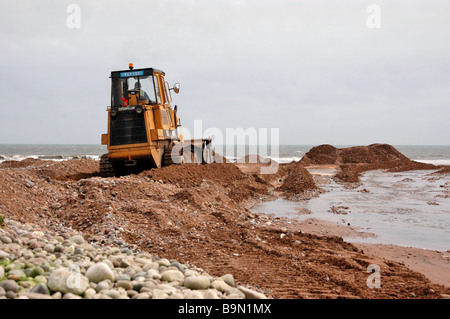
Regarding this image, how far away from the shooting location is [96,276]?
4328 mm

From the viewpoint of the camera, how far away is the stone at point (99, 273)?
4.32m

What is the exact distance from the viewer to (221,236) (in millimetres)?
7664

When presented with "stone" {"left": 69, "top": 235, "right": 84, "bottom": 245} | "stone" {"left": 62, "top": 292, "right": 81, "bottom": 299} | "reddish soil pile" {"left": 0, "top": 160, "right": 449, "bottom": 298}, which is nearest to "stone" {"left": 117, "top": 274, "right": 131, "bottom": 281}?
"stone" {"left": 62, "top": 292, "right": 81, "bottom": 299}

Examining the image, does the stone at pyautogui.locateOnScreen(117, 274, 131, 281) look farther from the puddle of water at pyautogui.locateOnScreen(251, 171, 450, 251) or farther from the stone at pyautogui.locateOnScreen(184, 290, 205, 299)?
the puddle of water at pyautogui.locateOnScreen(251, 171, 450, 251)

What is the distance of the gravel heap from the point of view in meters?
3.93

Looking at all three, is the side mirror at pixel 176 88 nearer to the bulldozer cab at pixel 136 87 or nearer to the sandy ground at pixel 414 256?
the bulldozer cab at pixel 136 87

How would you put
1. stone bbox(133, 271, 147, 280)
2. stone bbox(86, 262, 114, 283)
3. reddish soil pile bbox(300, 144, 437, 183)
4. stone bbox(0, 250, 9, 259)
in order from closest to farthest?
stone bbox(86, 262, 114, 283) < stone bbox(133, 271, 147, 280) < stone bbox(0, 250, 9, 259) < reddish soil pile bbox(300, 144, 437, 183)

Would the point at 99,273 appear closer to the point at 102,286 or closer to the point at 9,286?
the point at 102,286

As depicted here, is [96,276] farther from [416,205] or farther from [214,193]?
[416,205]

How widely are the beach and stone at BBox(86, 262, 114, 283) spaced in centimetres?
80

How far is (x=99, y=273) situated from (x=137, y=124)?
875 centimetres

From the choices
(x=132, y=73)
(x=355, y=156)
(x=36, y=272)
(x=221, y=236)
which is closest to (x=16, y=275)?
(x=36, y=272)

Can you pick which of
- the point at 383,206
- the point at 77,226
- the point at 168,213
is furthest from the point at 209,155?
the point at 77,226

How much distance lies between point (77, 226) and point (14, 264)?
3.31 meters
